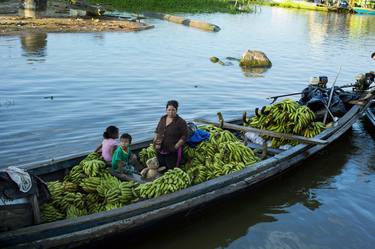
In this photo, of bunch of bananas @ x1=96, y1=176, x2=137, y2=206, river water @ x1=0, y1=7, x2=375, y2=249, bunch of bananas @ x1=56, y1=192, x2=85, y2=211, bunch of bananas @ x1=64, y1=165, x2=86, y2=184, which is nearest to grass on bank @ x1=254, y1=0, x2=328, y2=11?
river water @ x1=0, y1=7, x2=375, y2=249

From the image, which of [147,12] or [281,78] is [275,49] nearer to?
[281,78]

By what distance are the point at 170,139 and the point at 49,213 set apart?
211 centimetres

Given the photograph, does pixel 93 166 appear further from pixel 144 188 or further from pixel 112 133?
pixel 144 188

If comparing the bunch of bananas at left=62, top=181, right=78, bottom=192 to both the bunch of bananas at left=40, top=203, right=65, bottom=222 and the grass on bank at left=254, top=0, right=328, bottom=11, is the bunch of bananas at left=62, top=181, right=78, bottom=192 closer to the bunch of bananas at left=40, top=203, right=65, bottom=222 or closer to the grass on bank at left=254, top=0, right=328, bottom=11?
the bunch of bananas at left=40, top=203, right=65, bottom=222

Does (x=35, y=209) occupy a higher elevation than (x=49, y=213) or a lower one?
higher

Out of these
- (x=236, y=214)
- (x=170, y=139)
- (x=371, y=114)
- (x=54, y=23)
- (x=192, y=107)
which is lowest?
(x=236, y=214)

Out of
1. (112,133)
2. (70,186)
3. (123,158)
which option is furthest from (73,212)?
(112,133)

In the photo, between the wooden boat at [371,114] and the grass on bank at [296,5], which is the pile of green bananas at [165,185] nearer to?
the wooden boat at [371,114]

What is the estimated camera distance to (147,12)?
1551 inches

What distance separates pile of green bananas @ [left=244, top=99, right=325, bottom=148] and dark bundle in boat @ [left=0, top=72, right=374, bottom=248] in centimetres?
33

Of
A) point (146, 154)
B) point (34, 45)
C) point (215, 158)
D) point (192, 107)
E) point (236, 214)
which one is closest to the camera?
point (236, 214)

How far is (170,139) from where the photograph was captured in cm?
679

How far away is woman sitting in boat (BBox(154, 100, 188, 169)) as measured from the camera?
6.74 metres

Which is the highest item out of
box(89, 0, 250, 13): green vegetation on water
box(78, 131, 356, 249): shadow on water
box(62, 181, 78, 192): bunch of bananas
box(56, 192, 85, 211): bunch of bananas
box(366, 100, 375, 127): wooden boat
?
box(89, 0, 250, 13): green vegetation on water
